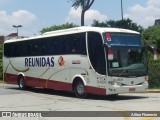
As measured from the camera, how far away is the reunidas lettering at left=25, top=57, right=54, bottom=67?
75.6ft

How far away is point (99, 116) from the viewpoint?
531 inches

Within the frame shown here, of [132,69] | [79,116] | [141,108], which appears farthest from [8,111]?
[132,69]

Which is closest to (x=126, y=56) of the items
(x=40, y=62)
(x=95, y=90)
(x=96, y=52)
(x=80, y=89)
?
(x=96, y=52)

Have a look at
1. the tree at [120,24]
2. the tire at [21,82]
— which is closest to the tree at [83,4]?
the tree at [120,24]

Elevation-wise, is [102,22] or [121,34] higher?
[102,22]

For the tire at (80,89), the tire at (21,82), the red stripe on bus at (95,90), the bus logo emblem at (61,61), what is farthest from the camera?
the tire at (21,82)

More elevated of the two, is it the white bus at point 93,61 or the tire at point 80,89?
the white bus at point 93,61

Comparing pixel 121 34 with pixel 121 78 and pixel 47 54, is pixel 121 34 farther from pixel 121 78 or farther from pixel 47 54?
pixel 47 54

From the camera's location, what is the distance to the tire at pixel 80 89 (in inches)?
794

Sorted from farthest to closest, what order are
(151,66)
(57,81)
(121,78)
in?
(151,66) → (57,81) → (121,78)

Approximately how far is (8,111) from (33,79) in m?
10.1

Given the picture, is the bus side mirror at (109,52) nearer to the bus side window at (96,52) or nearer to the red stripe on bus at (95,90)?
the bus side window at (96,52)

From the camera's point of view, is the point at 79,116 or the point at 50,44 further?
the point at 50,44

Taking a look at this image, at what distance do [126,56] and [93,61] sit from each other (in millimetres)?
1454
